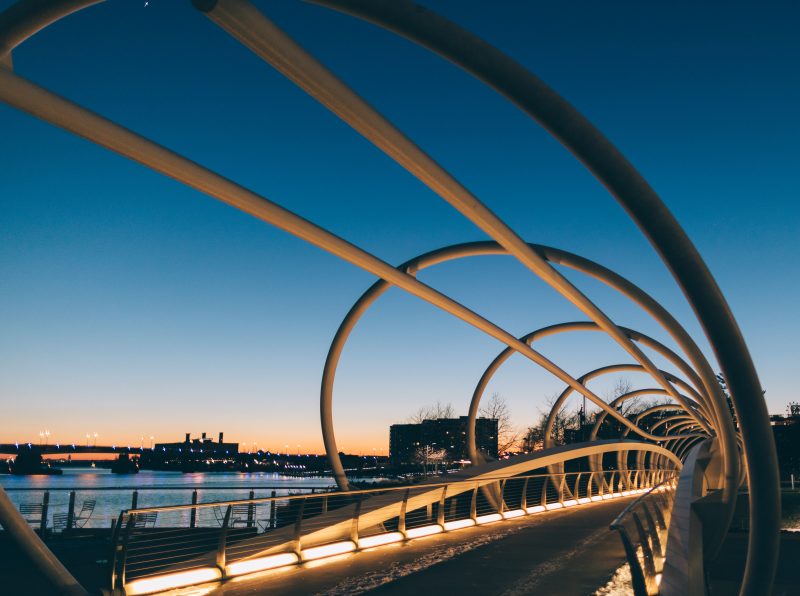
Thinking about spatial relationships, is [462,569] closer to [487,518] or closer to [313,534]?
[313,534]

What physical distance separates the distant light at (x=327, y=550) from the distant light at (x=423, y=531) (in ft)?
6.16

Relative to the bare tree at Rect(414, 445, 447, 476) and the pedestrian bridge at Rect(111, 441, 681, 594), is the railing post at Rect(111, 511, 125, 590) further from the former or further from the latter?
the bare tree at Rect(414, 445, 447, 476)

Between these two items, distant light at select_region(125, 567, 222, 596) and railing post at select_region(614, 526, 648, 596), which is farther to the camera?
distant light at select_region(125, 567, 222, 596)

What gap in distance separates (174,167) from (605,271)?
9.87 m

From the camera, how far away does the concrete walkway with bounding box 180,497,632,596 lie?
7438 mm

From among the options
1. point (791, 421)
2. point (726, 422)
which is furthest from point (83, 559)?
point (791, 421)

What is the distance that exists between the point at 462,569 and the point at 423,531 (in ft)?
13.5

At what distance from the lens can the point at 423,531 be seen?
12719 millimetres

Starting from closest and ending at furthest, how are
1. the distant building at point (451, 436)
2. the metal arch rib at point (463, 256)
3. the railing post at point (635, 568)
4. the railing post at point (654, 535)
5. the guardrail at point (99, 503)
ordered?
the railing post at point (635, 568) < the railing post at point (654, 535) < the metal arch rib at point (463, 256) < the guardrail at point (99, 503) < the distant building at point (451, 436)

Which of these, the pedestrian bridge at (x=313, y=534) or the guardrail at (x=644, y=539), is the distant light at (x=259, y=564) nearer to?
the pedestrian bridge at (x=313, y=534)

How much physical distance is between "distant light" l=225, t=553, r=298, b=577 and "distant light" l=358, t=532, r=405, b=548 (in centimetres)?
170

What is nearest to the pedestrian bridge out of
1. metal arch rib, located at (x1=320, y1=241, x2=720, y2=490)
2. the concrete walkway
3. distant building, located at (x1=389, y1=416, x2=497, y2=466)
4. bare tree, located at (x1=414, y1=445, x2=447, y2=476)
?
the concrete walkway

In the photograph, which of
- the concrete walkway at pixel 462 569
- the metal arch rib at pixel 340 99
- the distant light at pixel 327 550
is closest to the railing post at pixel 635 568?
the concrete walkway at pixel 462 569

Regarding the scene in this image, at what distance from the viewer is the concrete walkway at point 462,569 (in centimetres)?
744
